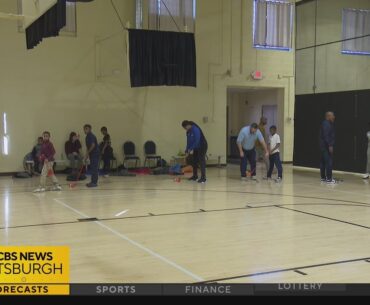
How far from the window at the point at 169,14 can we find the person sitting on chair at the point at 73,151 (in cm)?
405

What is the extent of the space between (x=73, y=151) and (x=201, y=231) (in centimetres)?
882

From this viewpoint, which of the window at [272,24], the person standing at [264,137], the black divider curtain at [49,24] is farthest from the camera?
the window at [272,24]

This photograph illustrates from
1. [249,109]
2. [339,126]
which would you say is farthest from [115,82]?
[249,109]

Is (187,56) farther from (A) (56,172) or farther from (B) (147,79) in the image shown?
(A) (56,172)

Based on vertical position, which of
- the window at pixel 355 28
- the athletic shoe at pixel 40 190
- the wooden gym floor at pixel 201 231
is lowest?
the athletic shoe at pixel 40 190

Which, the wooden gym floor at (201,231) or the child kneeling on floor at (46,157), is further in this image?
the child kneeling on floor at (46,157)

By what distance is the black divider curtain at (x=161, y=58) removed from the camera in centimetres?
1365

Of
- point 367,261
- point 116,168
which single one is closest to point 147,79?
point 116,168

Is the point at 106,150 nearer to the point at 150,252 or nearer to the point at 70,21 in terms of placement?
the point at 70,21

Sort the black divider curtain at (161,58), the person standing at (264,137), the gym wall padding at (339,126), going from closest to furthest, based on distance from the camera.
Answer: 1. the person standing at (264,137)
2. the black divider curtain at (161,58)
3. the gym wall padding at (339,126)

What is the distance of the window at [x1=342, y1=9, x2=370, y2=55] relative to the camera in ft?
51.7

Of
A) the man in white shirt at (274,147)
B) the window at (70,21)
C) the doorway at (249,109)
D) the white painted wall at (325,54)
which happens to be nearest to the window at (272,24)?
the white painted wall at (325,54)

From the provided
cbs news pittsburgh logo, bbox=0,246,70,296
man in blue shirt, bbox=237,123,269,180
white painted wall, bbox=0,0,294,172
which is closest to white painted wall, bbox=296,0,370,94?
white painted wall, bbox=0,0,294,172

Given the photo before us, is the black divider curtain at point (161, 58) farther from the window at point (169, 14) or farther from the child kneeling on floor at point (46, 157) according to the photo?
the child kneeling on floor at point (46, 157)
